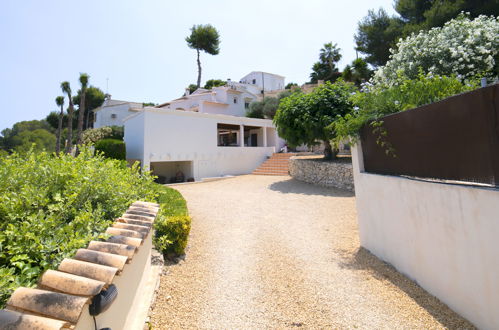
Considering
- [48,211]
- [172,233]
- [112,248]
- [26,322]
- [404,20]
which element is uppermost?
[404,20]

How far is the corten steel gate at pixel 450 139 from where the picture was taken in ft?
8.58

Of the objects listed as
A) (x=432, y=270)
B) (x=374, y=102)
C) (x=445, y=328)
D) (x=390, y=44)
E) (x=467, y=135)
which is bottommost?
(x=445, y=328)

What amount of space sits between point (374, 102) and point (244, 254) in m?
3.98

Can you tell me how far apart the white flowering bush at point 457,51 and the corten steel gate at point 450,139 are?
439 cm

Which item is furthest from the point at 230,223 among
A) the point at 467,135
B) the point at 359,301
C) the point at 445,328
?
the point at 467,135

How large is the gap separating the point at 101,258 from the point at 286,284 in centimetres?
293

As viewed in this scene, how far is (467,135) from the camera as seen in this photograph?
9.50 feet

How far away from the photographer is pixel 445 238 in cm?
316

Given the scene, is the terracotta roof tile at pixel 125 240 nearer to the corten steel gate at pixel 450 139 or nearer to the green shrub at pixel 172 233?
the green shrub at pixel 172 233

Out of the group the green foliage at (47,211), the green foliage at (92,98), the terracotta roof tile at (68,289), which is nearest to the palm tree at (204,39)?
the green foliage at (92,98)

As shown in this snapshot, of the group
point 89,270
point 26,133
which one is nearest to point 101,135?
point 26,133

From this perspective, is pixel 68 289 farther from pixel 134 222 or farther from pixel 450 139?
pixel 450 139

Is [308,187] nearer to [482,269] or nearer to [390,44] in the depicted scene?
[482,269]

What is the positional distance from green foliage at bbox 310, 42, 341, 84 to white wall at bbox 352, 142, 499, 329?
40177 mm
